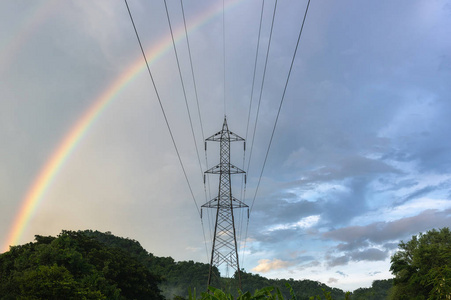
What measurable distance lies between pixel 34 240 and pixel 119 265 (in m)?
10.9

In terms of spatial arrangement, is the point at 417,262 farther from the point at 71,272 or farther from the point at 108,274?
the point at 71,272

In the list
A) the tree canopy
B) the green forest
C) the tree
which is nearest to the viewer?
the green forest

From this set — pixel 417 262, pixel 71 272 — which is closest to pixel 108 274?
pixel 71 272

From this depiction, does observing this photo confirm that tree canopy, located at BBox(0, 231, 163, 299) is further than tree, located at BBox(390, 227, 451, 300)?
No

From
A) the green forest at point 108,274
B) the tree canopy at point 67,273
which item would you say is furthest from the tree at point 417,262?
the tree canopy at point 67,273

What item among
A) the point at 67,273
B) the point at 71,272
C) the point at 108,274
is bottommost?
the point at 67,273

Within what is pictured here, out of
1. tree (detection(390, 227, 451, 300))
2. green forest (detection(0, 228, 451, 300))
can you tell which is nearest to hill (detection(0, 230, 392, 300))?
green forest (detection(0, 228, 451, 300))

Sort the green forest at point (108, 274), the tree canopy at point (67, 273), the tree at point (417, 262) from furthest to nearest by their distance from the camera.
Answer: the tree at point (417, 262) < the tree canopy at point (67, 273) < the green forest at point (108, 274)

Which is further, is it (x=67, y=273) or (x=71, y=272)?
(x=71, y=272)

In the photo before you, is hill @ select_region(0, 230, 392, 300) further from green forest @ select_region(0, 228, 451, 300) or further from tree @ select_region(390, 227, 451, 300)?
tree @ select_region(390, 227, 451, 300)

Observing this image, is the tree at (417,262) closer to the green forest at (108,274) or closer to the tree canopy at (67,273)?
the green forest at (108,274)

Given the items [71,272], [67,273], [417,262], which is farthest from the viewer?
[417,262]

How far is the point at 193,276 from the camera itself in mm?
143250

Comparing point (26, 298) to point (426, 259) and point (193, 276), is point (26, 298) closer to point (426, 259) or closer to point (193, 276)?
point (426, 259)
